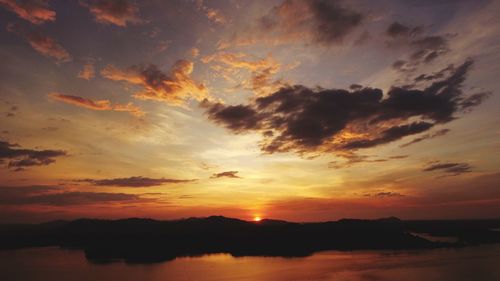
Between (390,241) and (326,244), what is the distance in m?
16.1

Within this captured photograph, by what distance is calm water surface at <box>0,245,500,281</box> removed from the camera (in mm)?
48094

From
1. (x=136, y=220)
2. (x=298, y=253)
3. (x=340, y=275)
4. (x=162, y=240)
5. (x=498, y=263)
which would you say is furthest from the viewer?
(x=136, y=220)

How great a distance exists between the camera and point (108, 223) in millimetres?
156375

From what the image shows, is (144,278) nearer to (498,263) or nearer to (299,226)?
(498,263)

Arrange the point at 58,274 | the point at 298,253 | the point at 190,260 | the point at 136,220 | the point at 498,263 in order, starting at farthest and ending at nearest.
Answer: the point at 136,220, the point at 298,253, the point at 190,260, the point at 498,263, the point at 58,274

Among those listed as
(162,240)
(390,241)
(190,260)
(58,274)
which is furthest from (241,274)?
(390,241)

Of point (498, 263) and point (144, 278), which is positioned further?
point (498, 263)

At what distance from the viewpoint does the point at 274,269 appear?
56250mm

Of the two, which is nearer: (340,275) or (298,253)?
(340,275)

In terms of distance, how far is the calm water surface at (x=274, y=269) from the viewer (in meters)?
48.1

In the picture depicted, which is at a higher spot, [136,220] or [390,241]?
[136,220]

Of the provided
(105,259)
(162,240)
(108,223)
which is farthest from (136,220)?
(105,259)

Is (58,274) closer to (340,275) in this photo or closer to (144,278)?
(144,278)

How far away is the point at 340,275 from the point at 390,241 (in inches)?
1984
